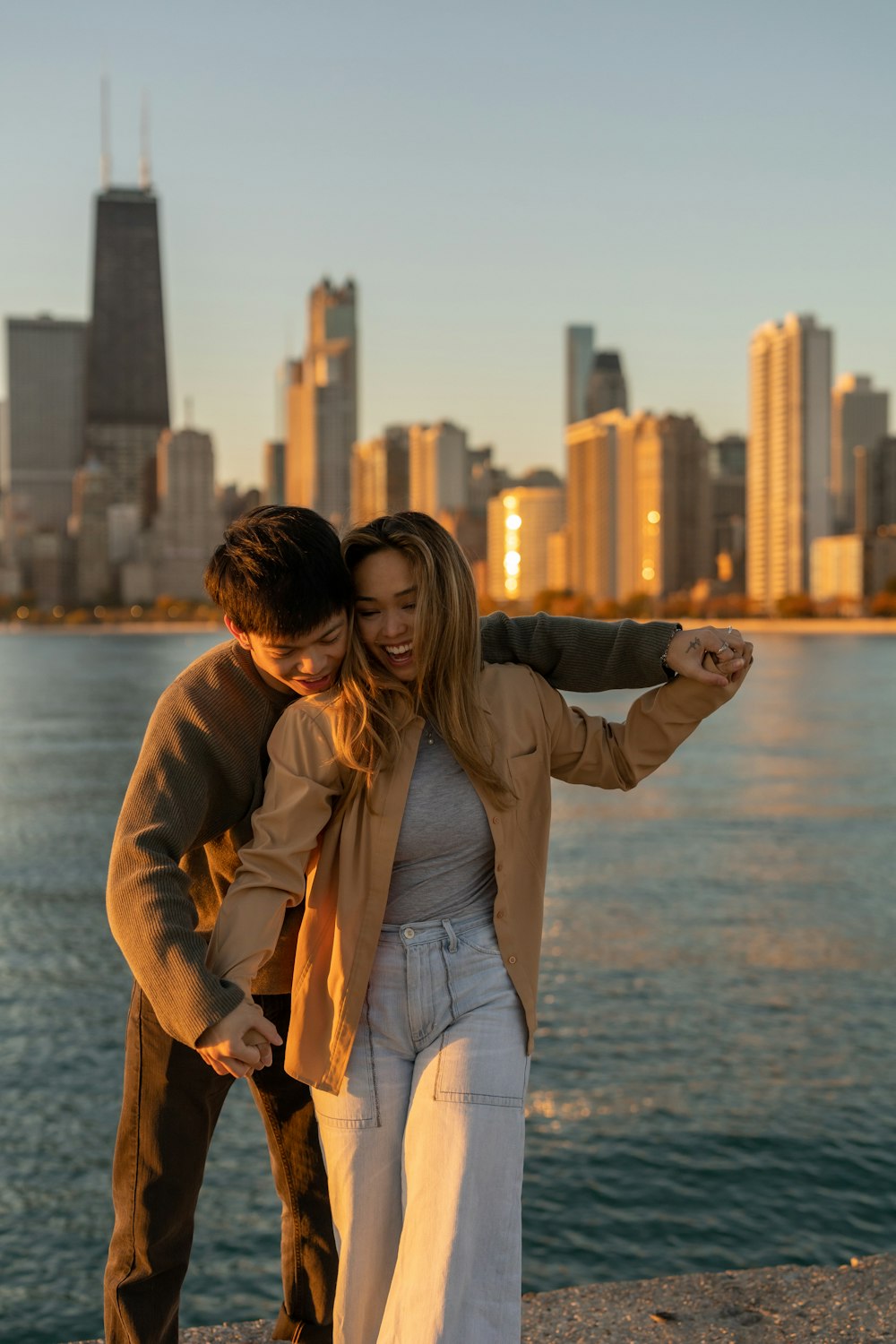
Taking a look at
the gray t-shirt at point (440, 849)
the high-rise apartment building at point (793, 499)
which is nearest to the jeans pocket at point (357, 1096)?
the gray t-shirt at point (440, 849)

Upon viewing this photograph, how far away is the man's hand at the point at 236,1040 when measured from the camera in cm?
303

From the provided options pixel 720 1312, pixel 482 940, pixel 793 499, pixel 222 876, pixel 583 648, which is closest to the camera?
pixel 482 940

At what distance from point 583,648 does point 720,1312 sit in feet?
6.50

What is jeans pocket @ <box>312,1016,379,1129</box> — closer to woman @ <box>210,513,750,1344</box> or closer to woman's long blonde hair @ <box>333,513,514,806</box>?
woman @ <box>210,513,750,1344</box>

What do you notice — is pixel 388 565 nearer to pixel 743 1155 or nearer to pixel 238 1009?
pixel 238 1009

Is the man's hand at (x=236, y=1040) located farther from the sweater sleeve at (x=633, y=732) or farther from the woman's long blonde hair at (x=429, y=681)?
the sweater sleeve at (x=633, y=732)

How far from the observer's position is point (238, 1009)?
3062 mm

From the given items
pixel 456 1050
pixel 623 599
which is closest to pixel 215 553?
pixel 456 1050

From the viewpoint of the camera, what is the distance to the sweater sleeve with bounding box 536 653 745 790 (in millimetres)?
3512

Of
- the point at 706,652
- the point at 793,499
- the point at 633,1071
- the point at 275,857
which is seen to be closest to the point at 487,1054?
the point at 275,857

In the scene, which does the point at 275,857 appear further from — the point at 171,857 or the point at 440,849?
the point at 440,849

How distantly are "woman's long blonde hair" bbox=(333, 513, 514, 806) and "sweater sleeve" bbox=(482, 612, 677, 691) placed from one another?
11.6 inches

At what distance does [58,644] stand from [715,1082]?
176113mm

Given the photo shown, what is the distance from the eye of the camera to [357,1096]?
128 inches
